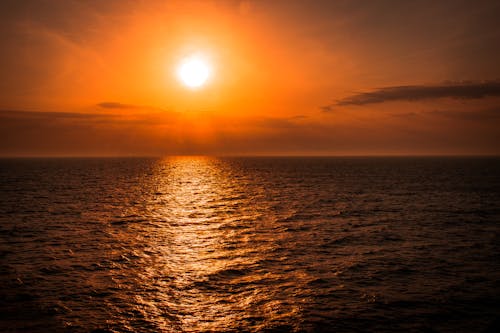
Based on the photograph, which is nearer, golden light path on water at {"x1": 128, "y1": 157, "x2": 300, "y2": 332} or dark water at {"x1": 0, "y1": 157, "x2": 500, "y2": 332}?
dark water at {"x1": 0, "y1": 157, "x2": 500, "y2": 332}

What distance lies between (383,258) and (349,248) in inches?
143

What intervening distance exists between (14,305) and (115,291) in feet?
17.5

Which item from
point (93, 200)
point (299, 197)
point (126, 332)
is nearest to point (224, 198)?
point (299, 197)

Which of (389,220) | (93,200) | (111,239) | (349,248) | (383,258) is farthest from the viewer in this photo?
(93,200)

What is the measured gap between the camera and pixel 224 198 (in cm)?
6975

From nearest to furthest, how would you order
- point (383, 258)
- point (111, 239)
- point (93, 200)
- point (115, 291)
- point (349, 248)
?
1. point (115, 291)
2. point (383, 258)
3. point (349, 248)
4. point (111, 239)
5. point (93, 200)

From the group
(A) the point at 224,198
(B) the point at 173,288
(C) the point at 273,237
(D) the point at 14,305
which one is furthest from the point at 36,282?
(A) the point at 224,198

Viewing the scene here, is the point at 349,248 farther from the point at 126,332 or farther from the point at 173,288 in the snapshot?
the point at 126,332

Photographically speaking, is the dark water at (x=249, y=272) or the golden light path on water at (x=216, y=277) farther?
the golden light path on water at (x=216, y=277)

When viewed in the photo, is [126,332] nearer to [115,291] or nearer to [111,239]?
[115,291]

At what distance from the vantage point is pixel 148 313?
1847 centimetres

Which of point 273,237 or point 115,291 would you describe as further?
point 273,237

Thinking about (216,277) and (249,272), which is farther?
(249,272)

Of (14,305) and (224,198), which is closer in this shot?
(14,305)
